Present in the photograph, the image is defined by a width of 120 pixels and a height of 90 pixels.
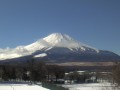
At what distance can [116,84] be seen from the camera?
3036 centimetres

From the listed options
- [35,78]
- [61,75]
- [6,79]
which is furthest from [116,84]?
[61,75]

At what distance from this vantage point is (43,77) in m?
128

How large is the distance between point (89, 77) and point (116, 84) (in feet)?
455

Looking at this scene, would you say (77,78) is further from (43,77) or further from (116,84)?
(116,84)

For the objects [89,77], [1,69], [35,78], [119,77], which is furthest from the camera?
[89,77]

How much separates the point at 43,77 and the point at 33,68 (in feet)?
15.4

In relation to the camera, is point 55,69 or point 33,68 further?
point 55,69

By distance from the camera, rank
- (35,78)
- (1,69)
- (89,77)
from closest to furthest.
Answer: (35,78)
(1,69)
(89,77)

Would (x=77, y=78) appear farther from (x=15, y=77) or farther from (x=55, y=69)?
(x=15, y=77)

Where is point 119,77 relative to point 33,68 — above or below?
below

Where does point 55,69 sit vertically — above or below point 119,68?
above

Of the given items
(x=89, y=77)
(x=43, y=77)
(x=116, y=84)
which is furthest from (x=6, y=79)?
(x=116, y=84)

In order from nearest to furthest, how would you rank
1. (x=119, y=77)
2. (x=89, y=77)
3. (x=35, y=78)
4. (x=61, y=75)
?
(x=119, y=77), (x=35, y=78), (x=61, y=75), (x=89, y=77)

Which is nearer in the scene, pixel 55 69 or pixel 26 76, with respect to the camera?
pixel 26 76
